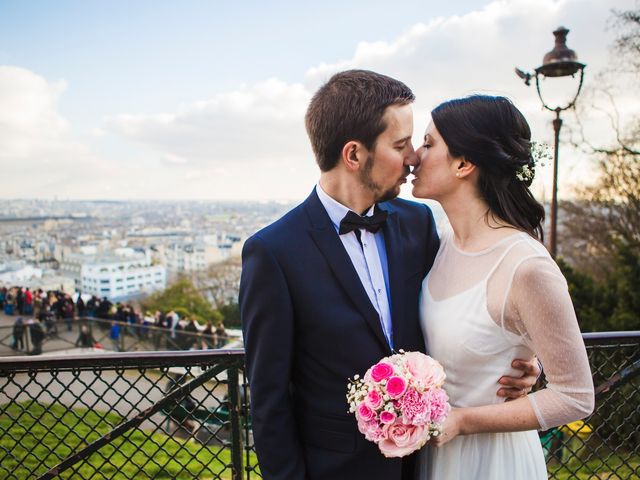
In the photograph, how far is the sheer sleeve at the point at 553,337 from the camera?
1762 mm

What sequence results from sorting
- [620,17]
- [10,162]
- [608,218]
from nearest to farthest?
[620,17] → [608,218] → [10,162]

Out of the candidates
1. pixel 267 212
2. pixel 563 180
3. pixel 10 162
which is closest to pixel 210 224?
pixel 267 212

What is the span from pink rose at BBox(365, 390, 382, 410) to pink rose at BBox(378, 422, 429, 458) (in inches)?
3.4

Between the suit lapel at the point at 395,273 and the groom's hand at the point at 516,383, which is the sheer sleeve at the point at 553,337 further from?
the suit lapel at the point at 395,273

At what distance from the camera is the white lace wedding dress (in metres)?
1.79

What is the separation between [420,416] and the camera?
1.62 metres

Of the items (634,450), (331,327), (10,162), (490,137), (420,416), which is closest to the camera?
(420,416)

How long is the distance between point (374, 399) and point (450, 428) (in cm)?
39

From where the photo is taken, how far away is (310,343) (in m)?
1.96

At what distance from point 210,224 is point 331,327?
193142 millimetres

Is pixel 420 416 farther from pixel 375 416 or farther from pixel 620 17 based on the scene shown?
pixel 620 17

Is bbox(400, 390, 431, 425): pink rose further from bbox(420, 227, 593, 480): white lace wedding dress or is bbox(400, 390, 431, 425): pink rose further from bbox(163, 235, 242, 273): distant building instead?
bbox(163, 235, 242, 273): distant building

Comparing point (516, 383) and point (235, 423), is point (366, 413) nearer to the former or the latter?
point (516, 383)

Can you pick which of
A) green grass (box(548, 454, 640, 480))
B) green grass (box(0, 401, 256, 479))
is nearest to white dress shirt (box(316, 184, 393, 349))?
green grass (box(0, 401, 256, 479))
